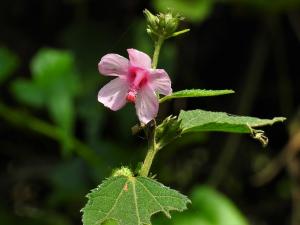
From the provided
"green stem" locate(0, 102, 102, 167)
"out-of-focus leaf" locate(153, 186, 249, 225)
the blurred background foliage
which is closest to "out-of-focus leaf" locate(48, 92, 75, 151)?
"green stem" locate(0, 102, 102, 167)

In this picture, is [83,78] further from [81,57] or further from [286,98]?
[286,98]

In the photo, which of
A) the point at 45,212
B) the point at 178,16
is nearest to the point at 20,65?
the point at 45,212

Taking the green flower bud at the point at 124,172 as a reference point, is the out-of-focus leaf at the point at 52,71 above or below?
above

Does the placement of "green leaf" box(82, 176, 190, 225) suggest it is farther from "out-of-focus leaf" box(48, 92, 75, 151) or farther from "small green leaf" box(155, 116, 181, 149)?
"out-of-focus leaf" box(48, 92, 75, 151)

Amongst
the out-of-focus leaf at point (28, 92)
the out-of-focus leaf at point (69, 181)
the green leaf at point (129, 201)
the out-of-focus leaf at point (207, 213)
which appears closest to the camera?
the green leaf at point (129, 201)

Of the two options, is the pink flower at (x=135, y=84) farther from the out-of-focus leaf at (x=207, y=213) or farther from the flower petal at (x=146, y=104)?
the out-of-focus leaf at (x=207, y=213)

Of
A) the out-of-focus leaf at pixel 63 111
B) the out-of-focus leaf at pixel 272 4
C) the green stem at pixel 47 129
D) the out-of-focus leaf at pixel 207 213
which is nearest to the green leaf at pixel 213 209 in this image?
the out-of-focus leaf at pixel 207 213

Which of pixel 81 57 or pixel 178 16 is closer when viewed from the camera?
pixel 178 16
